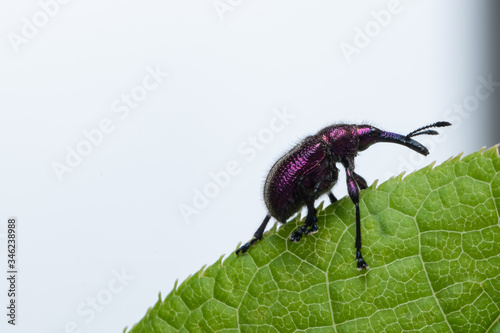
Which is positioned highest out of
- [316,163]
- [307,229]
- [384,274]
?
[316,163]

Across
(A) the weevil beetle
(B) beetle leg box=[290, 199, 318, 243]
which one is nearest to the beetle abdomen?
(A) the weevil beetle

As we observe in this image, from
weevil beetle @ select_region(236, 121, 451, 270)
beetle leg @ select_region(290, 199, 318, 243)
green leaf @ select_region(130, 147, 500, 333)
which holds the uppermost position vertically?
weevil beetle @ select_region(236, 121, 451, 270)

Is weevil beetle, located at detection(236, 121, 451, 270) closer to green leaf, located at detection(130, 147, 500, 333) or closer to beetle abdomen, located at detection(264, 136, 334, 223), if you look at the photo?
beetle abdomen, located at detection(264, 136, 334, 223)

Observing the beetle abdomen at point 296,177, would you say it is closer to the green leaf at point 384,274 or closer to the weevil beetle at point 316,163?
the weevil beetle at point 316,163

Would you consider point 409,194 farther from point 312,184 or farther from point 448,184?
point 312,184

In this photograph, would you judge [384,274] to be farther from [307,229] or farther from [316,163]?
[316,163]

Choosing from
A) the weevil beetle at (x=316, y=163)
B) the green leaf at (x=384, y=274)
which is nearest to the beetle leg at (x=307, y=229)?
the green leaf at (x=384, y=274)

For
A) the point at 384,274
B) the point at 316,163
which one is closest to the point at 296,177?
the point at 316,163
